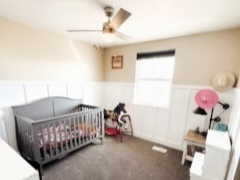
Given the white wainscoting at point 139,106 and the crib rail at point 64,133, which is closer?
the crib rail at point 64,133

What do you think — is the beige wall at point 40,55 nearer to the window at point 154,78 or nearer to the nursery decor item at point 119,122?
the nursery decor item at point 119,122

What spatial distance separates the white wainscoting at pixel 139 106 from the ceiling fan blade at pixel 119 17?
1712mm

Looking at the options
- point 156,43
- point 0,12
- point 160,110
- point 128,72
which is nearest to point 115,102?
point 128,72

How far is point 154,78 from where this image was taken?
2904 mm

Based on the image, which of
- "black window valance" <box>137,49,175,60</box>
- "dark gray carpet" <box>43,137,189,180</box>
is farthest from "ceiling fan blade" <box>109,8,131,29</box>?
"dark gray carpet" <box>43,137,189,180</box>

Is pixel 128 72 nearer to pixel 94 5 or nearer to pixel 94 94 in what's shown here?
pixel 94 94

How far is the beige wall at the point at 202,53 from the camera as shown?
6.70 ft

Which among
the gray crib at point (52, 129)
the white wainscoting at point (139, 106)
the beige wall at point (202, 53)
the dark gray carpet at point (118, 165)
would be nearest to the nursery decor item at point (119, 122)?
the white wainscoting at point (139, 106)

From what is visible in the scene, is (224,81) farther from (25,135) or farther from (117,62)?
(25,135)

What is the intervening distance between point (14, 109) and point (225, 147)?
289 centimetres

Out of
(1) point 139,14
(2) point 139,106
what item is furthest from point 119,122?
(1) point 139,14

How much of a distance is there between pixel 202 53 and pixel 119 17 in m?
1.71

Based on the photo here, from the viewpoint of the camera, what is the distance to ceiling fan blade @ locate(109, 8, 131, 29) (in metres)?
1.34

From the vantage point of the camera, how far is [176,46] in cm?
252
